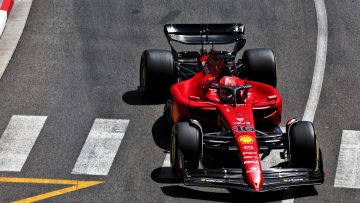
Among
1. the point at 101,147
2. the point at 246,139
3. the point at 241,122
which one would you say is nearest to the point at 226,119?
the point at 241,122

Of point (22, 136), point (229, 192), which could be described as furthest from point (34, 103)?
point (229, 192)

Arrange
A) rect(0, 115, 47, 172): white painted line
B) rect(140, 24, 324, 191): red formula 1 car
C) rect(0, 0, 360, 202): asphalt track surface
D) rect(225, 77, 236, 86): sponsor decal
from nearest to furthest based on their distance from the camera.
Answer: rect(140, 24, 324, 191): red formula 1 car → rect(0, 0, 360, 202): asphalt track surface → rect(225, 77, 236, 86): sponsor decal → rect(0, 115, 47, 172): white painted line

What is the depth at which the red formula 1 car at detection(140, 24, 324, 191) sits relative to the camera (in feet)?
53.9

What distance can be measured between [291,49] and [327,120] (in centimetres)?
373

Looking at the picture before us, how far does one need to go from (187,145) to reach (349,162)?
3.23m

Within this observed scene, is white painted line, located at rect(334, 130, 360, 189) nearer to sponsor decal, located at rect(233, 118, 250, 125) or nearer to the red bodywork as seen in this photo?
the red bodywork

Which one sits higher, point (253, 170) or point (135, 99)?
point (253, 170)

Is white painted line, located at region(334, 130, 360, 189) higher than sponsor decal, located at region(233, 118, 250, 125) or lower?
lower

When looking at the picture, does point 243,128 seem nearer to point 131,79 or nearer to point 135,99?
point 135,99

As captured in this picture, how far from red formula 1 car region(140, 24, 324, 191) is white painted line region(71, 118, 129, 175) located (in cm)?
102

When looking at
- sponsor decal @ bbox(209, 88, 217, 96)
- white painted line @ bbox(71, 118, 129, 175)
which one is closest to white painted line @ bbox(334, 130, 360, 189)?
sponsor decal @ bbox(209, 88, 217, 96)

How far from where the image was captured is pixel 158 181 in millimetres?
17531

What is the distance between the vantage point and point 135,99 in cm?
2091

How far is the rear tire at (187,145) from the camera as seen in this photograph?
16.7 metres
